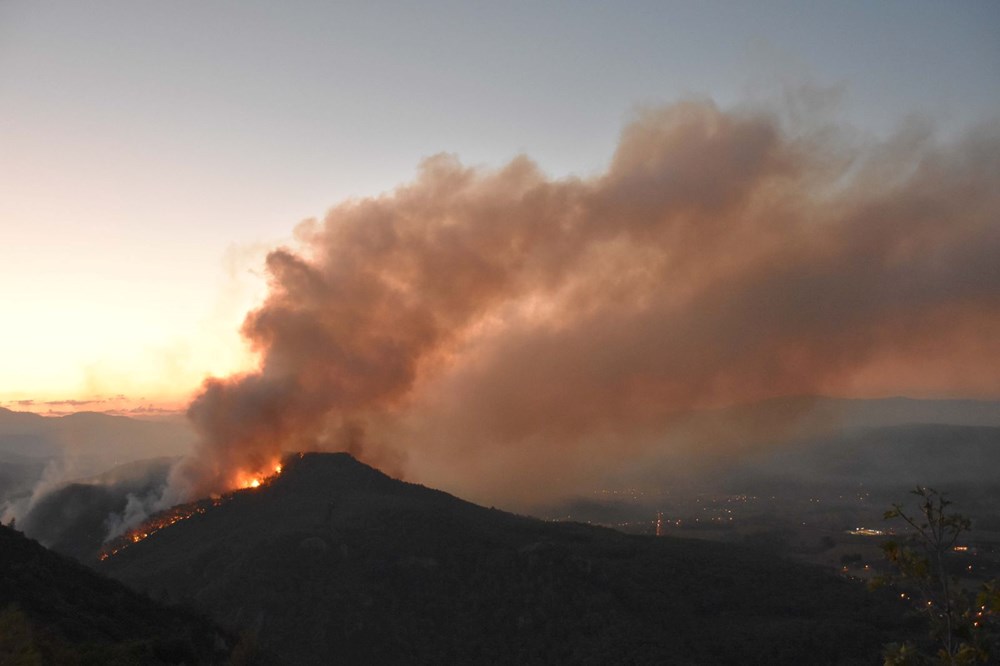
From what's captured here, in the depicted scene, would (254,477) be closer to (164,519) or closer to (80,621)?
(164,519)

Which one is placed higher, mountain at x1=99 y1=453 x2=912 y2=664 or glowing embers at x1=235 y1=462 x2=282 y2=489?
glowing embers at x1=235 y1=462 x2=282 y2=489

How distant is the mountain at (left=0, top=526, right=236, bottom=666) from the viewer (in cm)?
3650

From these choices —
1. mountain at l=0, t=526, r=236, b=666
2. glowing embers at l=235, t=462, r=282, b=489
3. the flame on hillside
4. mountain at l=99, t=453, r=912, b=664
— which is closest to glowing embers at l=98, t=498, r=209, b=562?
the flame on hillside

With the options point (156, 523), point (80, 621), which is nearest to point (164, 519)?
point (156, 523)

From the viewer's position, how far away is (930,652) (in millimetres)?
73438

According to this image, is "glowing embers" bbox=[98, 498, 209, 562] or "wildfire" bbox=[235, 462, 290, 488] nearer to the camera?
"glowing embers" bbox=[98, 498, 209, 562]

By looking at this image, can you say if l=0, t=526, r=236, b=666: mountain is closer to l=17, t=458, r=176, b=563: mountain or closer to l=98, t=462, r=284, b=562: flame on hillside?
l=98, t=462, r=284, b=562: flame on hillside

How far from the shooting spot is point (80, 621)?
157ft

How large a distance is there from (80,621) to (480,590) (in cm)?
5046

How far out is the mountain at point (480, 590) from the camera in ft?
255

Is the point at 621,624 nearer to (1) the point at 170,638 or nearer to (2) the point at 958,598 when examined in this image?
(1) the point at 170,638

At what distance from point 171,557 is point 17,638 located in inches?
2764

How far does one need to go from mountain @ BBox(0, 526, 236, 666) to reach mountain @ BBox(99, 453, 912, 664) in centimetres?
2091

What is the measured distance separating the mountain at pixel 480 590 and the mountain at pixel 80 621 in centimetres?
2091
